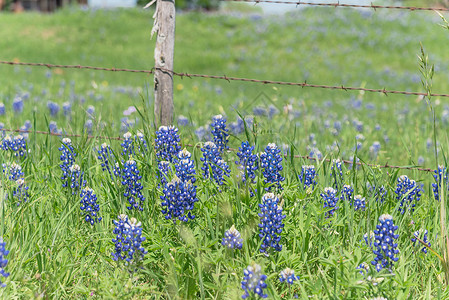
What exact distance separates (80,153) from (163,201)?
78cm

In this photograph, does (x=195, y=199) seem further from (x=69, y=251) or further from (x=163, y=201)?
(x=69, y=251)

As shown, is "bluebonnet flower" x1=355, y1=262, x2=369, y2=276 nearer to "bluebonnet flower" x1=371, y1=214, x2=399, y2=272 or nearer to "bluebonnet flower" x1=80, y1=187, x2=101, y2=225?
"bluebonnet flower" x1=371, y1=214, x2=399, y2=272

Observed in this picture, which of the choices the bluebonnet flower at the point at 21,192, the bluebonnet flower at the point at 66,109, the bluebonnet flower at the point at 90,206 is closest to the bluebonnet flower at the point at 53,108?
the bluebonnet flower at the point at 66,109

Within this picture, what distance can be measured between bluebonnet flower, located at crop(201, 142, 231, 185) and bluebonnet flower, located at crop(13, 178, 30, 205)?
3.72 feet

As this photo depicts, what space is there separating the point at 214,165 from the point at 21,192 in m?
1.23

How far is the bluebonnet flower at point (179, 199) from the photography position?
9.16 ft

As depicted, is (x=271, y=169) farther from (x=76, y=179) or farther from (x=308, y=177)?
(x=76, y=179)

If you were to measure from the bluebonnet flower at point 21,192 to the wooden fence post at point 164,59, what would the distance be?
3.49 ft

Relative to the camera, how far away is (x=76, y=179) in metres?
3.28

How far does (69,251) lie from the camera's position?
Result: 9.04ft

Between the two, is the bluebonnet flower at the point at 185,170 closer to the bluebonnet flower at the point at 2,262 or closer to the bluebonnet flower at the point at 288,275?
the bluebonnet flower at the point at 288,275

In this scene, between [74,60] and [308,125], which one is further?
[74,60]

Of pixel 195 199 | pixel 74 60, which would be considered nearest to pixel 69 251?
pixel 195 199

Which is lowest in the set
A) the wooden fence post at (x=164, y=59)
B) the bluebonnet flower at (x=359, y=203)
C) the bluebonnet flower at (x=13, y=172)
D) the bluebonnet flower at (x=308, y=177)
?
the bluebonnet flower at (x=13, y=172)
